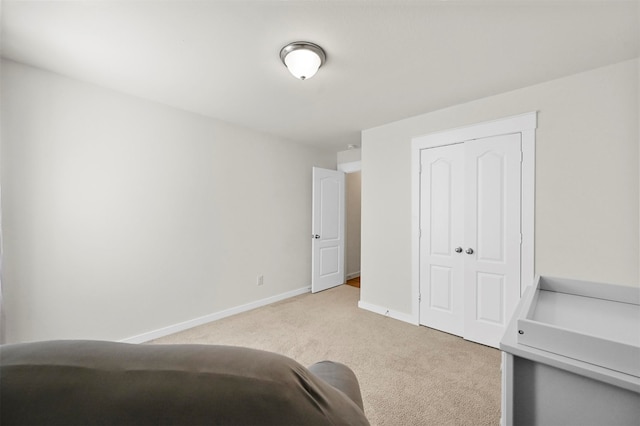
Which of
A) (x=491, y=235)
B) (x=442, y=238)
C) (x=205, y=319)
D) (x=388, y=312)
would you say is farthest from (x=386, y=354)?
(x=205, y=319)

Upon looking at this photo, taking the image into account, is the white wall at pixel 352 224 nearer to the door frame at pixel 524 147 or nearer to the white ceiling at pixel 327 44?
the door frame at pixel 524 147

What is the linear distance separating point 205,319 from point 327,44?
3.07 meters

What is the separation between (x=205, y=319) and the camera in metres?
3.02

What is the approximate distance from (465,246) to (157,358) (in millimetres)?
2815

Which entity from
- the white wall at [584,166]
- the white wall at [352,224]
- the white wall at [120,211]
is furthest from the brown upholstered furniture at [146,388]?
the white wall at [352,224]

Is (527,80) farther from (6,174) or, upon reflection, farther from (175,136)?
(6,174)

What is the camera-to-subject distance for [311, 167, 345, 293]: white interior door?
4.16 meters

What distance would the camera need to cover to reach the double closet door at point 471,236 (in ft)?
7.88

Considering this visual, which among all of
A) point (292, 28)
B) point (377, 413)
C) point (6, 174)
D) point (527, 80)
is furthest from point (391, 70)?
point (6, 174)

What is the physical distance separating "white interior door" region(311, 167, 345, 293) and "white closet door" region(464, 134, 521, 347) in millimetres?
2184

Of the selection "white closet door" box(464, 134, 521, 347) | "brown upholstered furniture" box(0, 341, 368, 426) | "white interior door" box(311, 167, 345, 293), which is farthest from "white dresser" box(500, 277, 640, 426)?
"white interior door" box(311, 167, 345, 293)

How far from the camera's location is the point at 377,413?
1645mm

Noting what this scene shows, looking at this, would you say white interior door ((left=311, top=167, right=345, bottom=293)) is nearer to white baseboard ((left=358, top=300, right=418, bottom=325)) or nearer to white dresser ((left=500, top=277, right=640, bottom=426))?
white baseboard ((left=358, top=300, right=418, bottom=325))

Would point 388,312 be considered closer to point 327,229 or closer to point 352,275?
point 327,229
